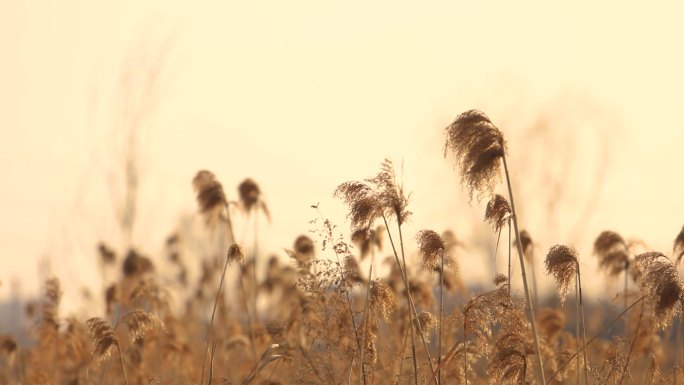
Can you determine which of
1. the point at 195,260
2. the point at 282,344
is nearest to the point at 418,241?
the point at 282,344

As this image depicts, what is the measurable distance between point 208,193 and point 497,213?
2.92 m

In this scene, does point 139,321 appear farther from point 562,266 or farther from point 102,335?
point 562,266

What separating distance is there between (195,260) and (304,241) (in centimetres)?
1913

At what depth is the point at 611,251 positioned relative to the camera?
27.8 feet

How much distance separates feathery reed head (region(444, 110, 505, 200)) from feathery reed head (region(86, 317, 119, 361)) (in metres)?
2.53

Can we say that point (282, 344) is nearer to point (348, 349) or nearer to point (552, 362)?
point (348, 349)

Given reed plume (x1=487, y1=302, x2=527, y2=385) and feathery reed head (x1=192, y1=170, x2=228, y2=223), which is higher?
feathery reed head (x1=192, y1=170, x2=228, y2=223)

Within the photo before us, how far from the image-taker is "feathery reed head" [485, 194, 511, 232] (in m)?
6.40

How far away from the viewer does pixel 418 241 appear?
21.3 ft

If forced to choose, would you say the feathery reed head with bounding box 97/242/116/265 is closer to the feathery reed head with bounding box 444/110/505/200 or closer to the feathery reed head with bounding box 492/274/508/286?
the feathery reed head with bounding box 492/274/508/286

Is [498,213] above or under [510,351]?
above

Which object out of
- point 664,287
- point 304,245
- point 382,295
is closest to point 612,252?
point 664,287

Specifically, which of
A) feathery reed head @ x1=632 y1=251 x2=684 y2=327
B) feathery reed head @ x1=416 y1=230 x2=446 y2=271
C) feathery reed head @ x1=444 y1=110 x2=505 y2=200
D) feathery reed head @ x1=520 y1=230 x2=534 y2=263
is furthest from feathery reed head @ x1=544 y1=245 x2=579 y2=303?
feathery reed head @ x1=520 y1=230 x2=534 y2=263

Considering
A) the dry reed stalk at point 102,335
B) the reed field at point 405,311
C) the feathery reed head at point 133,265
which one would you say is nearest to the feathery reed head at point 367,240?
the reed field at point 405,311
